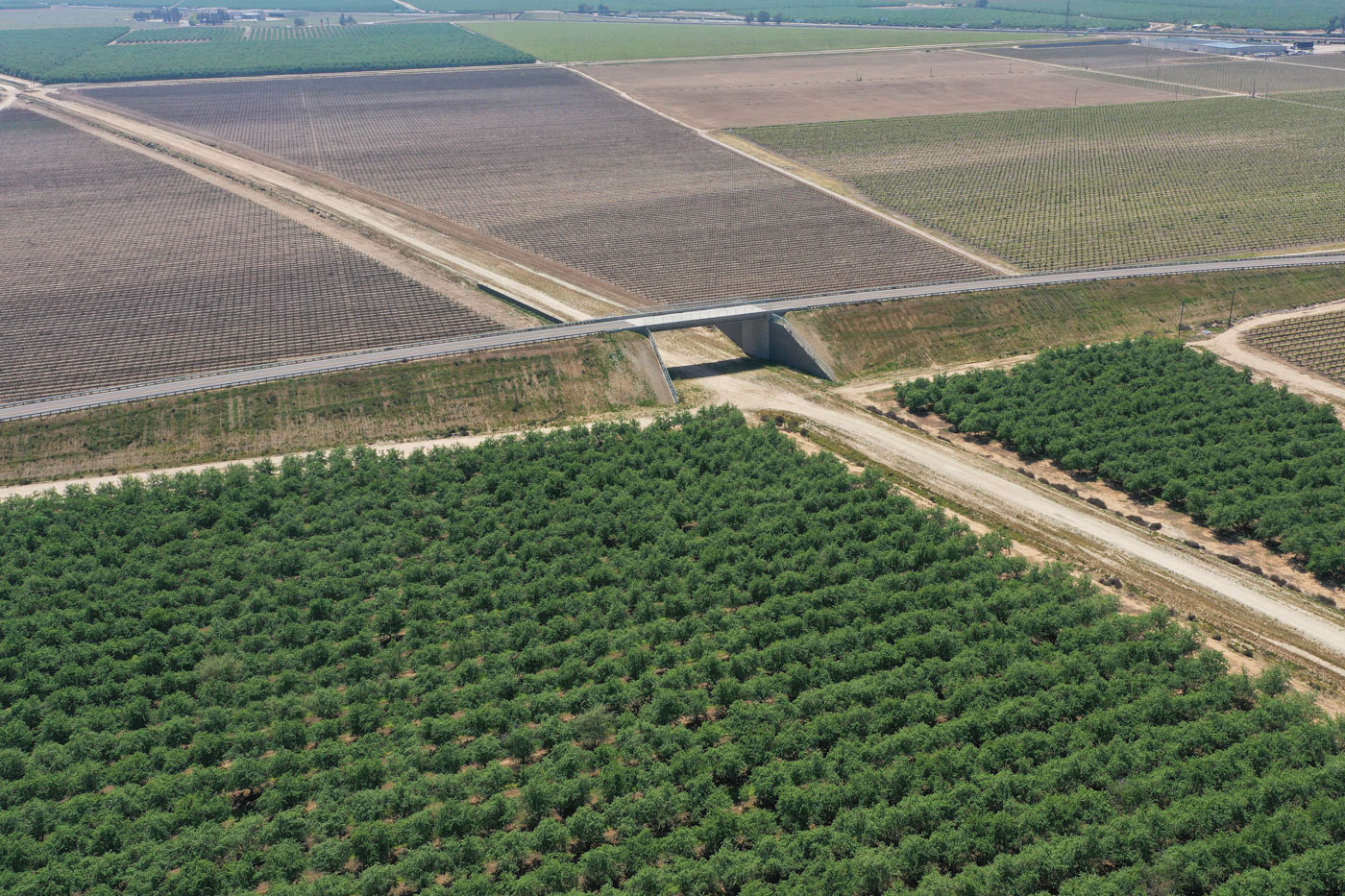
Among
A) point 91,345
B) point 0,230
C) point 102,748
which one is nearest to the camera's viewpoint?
point 102,748

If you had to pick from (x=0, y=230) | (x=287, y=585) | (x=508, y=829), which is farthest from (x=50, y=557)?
(x=0, y=230)

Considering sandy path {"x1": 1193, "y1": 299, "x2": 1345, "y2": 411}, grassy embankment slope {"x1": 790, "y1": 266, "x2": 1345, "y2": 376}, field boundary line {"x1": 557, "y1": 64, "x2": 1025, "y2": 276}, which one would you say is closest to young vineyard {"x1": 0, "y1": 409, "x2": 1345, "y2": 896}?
grassy embankment slope {"x1": 790, "y1": 266, "x2": 1345, "y2": 376}

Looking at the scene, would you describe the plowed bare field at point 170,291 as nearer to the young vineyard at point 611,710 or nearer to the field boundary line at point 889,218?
the young vineyard at point 611,710

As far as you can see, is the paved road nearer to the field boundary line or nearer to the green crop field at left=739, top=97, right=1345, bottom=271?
the field boundary line

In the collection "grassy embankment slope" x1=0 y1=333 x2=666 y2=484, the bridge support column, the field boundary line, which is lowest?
"grassy embankment slope" x1=0 y1=333 x2=666 y2=484

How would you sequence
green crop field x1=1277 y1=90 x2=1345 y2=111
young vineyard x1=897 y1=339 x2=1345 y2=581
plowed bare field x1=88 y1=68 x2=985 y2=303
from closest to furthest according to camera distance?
young vineyard x1=897 y1=339 x2=1345 y2=581 < plowed bare field x1=88 y1=68 x2=985 y2=303 < green crop field x1=1277 y1=90 x2=1345 y2=111

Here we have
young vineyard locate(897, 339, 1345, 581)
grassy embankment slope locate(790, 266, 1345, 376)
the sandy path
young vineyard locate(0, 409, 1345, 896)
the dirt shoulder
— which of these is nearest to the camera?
A: young vineyard locate(0, 409, 1345, 896)

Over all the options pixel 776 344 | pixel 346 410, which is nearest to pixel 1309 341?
pixel 776 344

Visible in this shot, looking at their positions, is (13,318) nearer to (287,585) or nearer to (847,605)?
(287,585)
